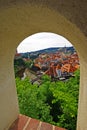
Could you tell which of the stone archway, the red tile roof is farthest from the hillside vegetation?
the stone archway

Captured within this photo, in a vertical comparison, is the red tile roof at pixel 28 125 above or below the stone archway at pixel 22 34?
below

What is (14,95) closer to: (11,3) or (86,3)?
(11,3)

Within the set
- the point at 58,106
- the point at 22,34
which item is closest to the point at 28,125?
the point at 22,34

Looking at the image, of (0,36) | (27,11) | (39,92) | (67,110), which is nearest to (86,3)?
(27,11)

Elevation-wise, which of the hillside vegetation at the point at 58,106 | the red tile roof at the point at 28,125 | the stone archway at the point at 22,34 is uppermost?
the stone archway at the point at 22,34

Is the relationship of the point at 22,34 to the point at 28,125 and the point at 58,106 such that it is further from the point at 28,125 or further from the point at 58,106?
the point at 58,106

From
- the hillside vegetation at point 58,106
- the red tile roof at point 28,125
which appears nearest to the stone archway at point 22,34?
the red tile roof at point 28,125

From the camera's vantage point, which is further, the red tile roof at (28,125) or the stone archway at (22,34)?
the red tile roof at (28,125)

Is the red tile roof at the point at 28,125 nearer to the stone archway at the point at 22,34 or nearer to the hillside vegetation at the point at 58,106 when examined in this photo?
the stone archway at the point at 22,34

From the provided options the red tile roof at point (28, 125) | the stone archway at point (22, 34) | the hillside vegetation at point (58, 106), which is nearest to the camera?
the stone archway at point (22, 34)

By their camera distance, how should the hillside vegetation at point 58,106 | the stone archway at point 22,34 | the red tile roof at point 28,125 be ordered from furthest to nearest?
the hillside vegetation at point 58,106 < the red tile roof at point 28,125 < the stone archway at point 22,34
